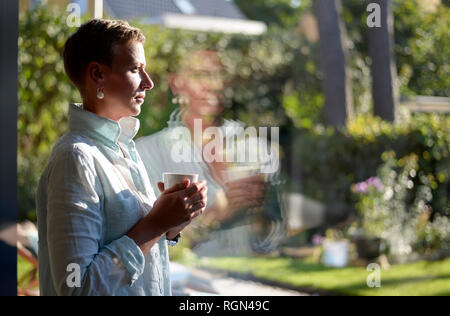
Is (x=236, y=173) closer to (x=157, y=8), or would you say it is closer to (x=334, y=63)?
(x=157, y=8)

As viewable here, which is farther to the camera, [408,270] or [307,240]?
[307,240]

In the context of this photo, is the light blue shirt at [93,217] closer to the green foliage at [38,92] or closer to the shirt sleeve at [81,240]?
the shirt sleeve at [81,240]

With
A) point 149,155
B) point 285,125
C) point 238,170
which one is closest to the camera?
point 149,155

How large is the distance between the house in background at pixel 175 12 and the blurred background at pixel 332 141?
0.06 ft

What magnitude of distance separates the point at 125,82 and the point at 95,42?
0.10m

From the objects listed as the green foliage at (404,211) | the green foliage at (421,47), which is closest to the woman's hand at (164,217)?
the green foliage at (421,47)

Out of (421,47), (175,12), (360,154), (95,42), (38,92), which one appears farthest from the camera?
(360,154)

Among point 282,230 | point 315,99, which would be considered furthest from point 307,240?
point 315,99

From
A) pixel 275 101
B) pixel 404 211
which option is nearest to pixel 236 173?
pixel 404 211

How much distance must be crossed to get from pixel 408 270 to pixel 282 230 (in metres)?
1.42

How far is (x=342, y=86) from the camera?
5.50m

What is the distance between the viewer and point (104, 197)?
121cm

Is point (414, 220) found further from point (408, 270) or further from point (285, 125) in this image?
point (285, 125)

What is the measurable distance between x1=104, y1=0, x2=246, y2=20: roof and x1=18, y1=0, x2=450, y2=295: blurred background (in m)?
0.02
